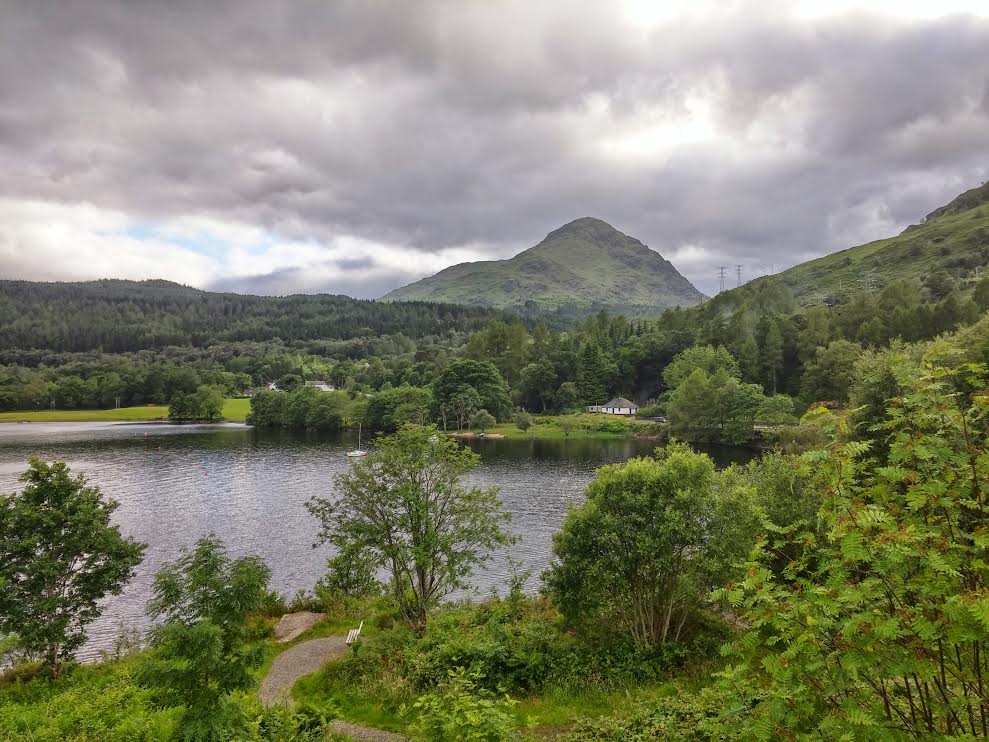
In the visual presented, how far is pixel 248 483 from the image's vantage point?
228ft

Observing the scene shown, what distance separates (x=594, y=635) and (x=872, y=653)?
18.4 meters

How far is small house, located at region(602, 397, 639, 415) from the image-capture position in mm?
131000

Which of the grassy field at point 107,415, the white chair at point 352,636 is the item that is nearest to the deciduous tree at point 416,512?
the white chair at point 352,636

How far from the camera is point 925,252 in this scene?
591 feet

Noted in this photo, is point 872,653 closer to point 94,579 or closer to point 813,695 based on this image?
point 813,695

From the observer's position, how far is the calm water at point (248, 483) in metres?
41.6

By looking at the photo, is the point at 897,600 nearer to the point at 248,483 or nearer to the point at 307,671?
the point at 307,671

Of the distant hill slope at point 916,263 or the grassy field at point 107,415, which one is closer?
the grassy field at point 107,415

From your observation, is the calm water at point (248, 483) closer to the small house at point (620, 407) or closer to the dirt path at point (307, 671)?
the dirt path at point (307, 671)

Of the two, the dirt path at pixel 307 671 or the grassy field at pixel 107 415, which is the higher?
the grassy field at pixel 107 415

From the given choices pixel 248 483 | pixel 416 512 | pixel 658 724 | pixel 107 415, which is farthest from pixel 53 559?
pixel 107 415

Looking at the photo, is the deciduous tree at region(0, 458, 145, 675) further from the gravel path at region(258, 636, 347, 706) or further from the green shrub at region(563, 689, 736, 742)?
the green shrub at region(563, 689, 736, 742)

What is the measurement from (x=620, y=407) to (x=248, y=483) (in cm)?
8625

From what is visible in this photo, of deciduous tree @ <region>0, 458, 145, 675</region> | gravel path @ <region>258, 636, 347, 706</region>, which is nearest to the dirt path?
gravel path @ <region>258, 636, 347, 706</region>
